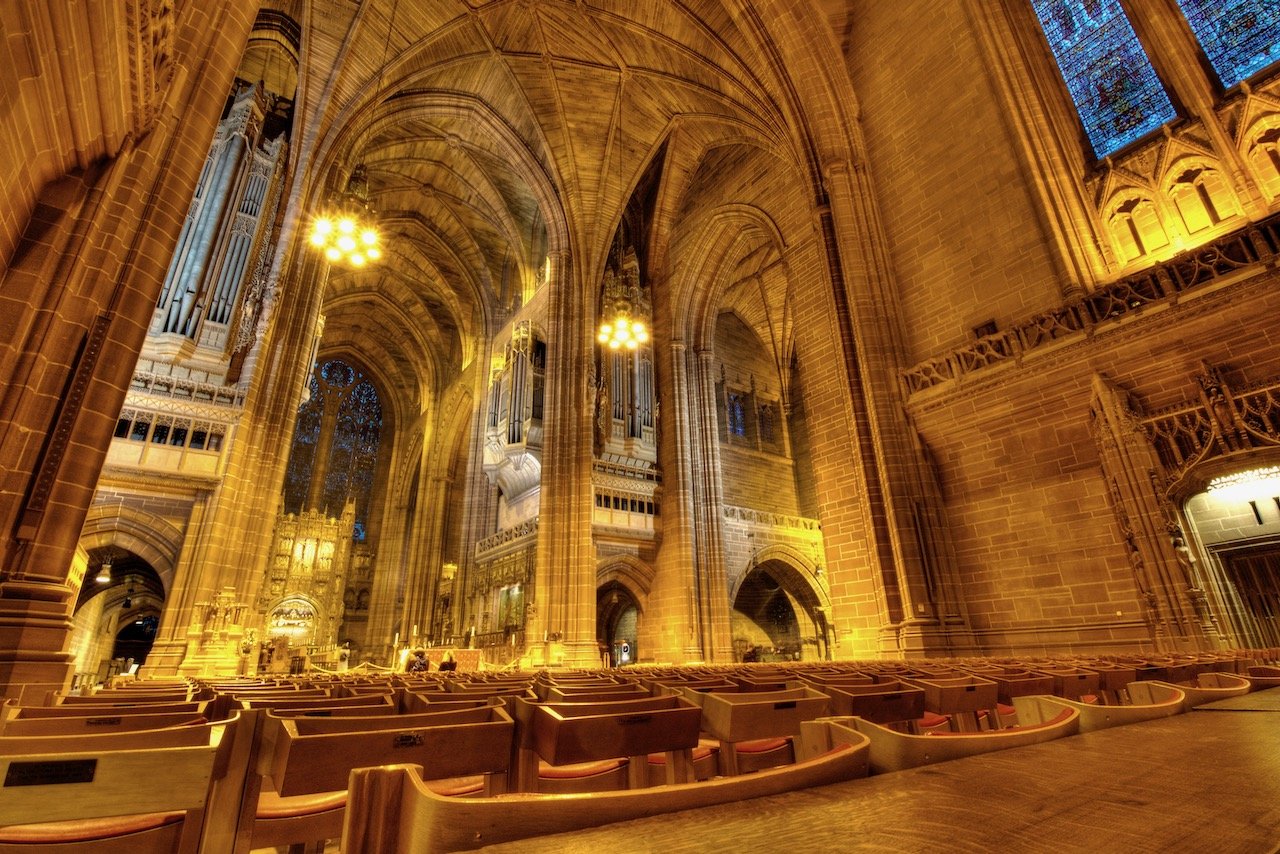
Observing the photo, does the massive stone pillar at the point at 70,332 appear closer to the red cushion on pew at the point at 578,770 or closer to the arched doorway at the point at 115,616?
the red cushion on pew at the point at 578,770

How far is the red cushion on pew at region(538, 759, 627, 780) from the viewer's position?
2136 mm

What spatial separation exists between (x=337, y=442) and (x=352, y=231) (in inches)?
759

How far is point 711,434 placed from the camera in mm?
16781

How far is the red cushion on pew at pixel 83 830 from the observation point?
1.35 meters

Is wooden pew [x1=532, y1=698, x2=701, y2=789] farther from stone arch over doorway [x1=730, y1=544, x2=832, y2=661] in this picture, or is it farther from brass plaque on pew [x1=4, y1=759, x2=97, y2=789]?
stone arch over doorway [x1=730, y1=544, x2=832, y2=661]

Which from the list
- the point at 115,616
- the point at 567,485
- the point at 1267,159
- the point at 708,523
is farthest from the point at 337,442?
the point at 1267,159

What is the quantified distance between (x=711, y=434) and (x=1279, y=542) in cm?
1109

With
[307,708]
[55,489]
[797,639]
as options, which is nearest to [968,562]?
[307,708]

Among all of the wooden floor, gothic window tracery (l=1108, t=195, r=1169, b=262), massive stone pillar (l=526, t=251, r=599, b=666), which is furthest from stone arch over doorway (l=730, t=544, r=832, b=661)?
the wooden floor

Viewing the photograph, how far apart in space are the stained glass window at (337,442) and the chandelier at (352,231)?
17.0 m

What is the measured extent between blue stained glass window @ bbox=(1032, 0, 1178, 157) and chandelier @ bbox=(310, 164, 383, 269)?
11685 mm

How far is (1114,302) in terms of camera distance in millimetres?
7465

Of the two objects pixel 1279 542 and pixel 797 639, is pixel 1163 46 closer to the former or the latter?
pixel 1279 542

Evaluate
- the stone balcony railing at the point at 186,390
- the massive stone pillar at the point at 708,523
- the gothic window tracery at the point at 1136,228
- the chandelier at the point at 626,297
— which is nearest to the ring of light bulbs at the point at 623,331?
the chandelier at the point at 626,297
